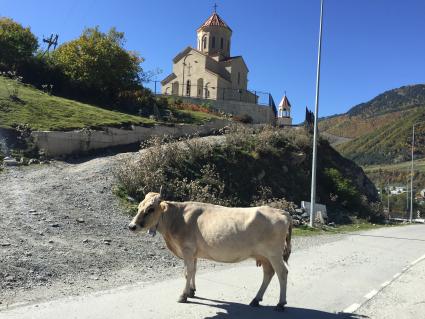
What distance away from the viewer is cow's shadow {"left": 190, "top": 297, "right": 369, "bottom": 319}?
7.61 m

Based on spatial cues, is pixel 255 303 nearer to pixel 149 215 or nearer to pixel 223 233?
pixel 223 233

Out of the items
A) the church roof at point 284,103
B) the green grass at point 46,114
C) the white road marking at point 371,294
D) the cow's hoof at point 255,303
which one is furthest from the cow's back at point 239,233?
the church roof at point 284,103

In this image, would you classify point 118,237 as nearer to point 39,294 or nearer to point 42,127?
point 39,294

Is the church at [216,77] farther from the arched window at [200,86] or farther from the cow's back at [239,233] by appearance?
the cow's back at [239,233]

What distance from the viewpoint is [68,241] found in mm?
12617

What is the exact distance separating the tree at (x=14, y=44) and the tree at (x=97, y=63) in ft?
8.18

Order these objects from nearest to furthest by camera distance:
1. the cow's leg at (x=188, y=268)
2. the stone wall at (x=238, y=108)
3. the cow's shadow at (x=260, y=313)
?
the cow's shadow at (x=260, y=313), the cow's leg at (x=188, y=268), the stone wall at (x=238, y=108)

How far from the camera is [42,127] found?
25.2m

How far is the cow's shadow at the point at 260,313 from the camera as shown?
300 inches

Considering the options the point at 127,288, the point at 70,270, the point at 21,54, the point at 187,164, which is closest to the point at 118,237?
the point at 70,270

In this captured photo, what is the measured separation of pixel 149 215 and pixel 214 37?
59.6 m

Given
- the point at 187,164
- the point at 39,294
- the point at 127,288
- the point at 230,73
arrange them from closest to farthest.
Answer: the point at 39,294, the point at 127,288, the point at 187,164, the point at 230,73

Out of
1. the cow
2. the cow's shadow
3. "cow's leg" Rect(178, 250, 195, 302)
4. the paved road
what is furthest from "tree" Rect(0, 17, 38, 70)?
the cow's shadow

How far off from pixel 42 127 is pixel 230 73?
3928 cm
